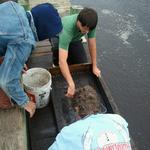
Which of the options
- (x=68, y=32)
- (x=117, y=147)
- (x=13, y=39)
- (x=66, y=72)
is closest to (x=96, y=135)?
(x=117, y=147)

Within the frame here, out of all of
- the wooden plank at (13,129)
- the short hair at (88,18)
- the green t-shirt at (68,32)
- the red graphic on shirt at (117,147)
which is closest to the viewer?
the red graphic on shirt at (117,147)

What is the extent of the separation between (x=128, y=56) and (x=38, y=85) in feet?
6.62

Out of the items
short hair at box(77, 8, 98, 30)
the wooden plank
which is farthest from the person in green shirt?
the wooden plank

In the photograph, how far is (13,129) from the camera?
2.88 metres

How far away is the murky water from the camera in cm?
408

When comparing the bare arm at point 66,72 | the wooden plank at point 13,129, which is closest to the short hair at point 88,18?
the bare arm at point 66,72

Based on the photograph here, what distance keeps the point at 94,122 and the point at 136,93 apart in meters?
2.26

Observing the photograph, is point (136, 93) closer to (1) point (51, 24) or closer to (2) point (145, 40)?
(2) point (145, 40)

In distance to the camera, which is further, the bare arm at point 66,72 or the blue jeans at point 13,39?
the bare arm at point 66,72

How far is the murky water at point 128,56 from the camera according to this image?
4082 millimetres

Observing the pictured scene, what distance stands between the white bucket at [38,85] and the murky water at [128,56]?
127 cm

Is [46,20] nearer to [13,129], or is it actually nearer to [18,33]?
[18,33]

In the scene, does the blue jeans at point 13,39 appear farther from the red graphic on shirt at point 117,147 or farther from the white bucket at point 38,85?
the red graphic on shirt at point 117,147

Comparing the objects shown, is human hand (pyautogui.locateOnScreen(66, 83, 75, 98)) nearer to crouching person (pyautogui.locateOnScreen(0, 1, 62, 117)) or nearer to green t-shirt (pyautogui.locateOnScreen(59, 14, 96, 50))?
green t-shirt (pyautogui.locateOnScreen(59, 14, 96, 50))
